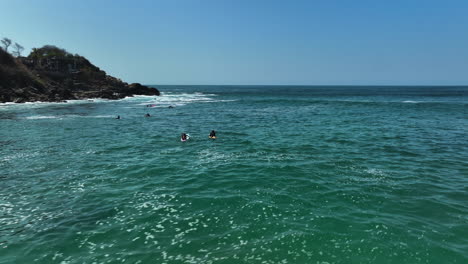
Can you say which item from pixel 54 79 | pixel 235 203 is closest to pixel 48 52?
pixel 54 79

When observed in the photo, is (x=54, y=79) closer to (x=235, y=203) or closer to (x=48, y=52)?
(x=48, y=52)

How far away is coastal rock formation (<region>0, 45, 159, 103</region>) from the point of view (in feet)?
272

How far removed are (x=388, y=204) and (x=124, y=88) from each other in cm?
12707

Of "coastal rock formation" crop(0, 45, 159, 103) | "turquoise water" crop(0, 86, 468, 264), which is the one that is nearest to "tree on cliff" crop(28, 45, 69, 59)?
"coastal rock formation" crop(0, 45, 159, 103)

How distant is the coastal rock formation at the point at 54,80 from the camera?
272 ft

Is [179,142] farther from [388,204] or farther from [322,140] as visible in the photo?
[388,204]

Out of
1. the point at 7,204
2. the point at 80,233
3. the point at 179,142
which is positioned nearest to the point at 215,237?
the point at 80,233

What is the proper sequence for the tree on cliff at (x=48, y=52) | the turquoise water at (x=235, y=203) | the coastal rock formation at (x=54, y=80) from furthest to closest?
the tree on cliff at (x=48, y=52) < the coastal rock formation at (x=54, y=80) < the turquoise water at (x=235, y=203)

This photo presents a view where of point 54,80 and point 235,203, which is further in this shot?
point 54,80

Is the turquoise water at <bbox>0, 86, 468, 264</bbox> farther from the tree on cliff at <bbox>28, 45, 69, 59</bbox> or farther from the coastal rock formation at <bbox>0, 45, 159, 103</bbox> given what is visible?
the tree on cliff at <bbox>28, 45, 69, 59</bbox>

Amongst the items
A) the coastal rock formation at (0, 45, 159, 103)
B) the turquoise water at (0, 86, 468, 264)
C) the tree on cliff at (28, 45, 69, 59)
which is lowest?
the turquoise water at (0, 86, 468, 264)

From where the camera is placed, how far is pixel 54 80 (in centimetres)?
10975

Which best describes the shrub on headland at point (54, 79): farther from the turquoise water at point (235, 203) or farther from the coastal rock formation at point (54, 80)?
the turquoise water at point (235, 203)

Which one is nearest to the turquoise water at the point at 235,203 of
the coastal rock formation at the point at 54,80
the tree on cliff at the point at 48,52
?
the coastal rock formation at the point at 54,80
